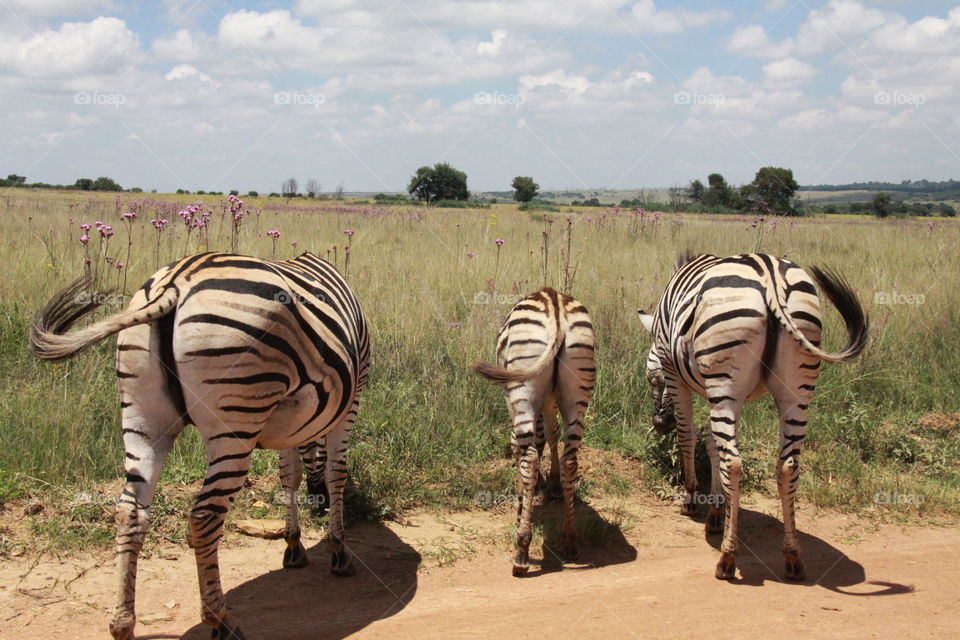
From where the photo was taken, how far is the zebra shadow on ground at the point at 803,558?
16.5 ft

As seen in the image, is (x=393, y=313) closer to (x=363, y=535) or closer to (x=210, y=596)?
(x=363, y=535)

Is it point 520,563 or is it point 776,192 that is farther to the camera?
point 776,192

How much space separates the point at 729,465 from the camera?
496 centimetres

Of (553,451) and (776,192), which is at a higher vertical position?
(776,192)

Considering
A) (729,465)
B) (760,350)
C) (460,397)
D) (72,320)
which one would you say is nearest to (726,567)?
(729,465)

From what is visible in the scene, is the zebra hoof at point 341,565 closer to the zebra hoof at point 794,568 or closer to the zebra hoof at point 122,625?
the zebra hoof at point 122,625

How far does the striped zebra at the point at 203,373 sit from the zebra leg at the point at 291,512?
3.60ft

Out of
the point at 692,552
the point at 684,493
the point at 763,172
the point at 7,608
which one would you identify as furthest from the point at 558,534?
the point at 763,172

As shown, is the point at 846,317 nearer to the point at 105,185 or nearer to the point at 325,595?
the point at 325,595

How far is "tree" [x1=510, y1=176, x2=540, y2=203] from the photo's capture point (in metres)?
48.0

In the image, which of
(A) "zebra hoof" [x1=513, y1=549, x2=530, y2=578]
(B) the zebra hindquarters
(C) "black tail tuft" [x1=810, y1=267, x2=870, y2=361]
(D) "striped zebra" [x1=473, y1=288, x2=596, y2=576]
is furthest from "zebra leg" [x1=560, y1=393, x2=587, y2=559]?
(B) the zebra hindquarters

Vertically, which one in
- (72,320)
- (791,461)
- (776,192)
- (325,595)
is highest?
(776,192)

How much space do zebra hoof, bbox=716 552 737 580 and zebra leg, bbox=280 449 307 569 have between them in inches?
114

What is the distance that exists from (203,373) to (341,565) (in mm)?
2152
